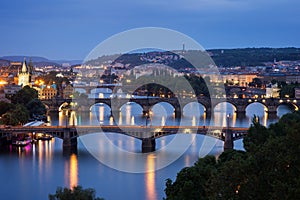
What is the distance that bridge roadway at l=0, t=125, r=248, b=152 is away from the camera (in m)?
16.5

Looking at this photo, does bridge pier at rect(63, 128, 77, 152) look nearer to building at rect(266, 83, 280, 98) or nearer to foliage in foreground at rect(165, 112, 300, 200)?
foliage in foreground at rect(165, 112, 300, 200)

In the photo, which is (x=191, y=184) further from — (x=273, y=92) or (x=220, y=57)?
(x=220, y=57)

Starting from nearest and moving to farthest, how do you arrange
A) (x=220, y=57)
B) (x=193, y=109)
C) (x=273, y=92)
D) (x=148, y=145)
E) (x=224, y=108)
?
(x=148, y=145), (x=193, y=109), (x=224, y=108), (x=273, y=92), (x=220, y=57)

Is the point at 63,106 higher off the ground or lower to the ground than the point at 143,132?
higher

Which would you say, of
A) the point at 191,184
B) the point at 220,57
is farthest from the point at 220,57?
the point at 191,184

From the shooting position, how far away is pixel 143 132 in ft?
54.6

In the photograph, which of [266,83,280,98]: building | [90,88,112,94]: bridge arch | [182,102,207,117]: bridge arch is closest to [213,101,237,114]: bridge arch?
[182,102,207,117]: bridge arch

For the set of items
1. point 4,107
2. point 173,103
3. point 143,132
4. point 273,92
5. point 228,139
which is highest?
point 273,92

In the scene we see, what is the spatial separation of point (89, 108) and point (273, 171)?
904 inches

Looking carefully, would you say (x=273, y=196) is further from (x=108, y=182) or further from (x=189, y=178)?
(x=108, y=182)

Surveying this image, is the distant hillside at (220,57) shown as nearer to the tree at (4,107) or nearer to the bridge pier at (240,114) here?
the bridge pier at (240,114)

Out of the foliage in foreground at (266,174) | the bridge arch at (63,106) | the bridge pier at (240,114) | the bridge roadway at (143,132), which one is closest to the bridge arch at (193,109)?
the bridge pier at (240,114)

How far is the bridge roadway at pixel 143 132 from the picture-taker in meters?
16.5

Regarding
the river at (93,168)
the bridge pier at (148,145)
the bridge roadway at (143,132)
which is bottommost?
the river at (93,168)
